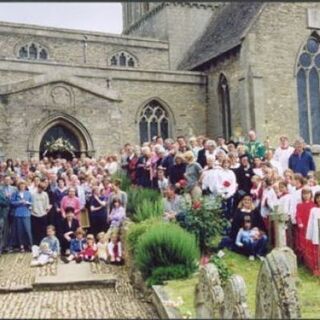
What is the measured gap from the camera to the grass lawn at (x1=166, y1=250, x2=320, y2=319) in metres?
8.50

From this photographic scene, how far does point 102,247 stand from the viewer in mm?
13273

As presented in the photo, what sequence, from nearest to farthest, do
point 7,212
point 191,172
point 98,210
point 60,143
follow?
point 191,172 < point 98,210 < point 7,212 < point 60,143

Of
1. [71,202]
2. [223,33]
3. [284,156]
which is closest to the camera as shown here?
[71,202]

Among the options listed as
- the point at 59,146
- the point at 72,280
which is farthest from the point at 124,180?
the point at 59,146

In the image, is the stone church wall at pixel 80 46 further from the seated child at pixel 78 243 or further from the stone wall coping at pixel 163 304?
the stone wall coping at pixel 163 304

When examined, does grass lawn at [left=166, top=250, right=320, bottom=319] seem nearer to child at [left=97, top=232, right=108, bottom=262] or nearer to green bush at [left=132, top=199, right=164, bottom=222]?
green bush at [left=132, top=199, right=164, bottom=222]

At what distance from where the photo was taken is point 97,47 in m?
33.6

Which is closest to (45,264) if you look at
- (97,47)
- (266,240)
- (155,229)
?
(155,229)

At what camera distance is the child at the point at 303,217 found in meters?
11.8

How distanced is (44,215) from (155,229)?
Answer: 4555 millimetres

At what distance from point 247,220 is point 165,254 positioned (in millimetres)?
2639

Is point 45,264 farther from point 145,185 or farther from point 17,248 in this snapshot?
point 145,185

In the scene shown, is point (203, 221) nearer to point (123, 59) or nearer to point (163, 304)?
point (163, 304)

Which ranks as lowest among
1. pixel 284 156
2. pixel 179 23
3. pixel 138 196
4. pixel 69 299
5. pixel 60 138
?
pixel 69 299
